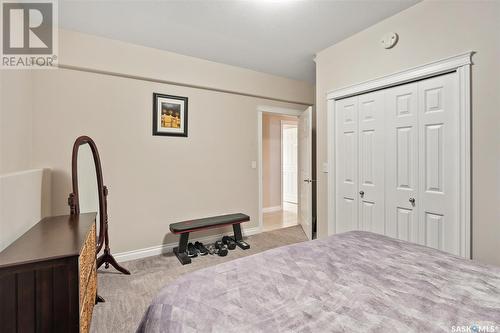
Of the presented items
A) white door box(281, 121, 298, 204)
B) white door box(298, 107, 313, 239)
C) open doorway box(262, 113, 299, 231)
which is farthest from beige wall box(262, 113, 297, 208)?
white door box(298, 107, 313, 239)

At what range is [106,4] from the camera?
216 centimetres

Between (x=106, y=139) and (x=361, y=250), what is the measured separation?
2807 mm

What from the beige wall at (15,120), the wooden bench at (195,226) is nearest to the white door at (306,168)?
the wooden bench at (195,226)

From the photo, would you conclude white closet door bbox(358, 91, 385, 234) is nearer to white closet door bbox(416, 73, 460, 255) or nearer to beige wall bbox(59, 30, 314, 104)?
white closet door bbox(416, 73, 460, 255)

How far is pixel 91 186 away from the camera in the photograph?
246 centimetres

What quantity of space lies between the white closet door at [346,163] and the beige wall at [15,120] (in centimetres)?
306

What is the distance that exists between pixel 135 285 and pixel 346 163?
262 centimetres

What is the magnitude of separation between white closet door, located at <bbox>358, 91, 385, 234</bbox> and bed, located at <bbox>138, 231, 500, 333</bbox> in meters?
1.22

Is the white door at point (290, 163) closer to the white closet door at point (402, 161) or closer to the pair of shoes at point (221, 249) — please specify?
the pair of shoes at point (221, 249)

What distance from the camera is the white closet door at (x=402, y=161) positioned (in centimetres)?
227

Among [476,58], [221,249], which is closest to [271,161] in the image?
[221,249]

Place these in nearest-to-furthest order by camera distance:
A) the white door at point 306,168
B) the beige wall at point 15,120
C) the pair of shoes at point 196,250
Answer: the beige wall at point 15,120
the pair of shoes at point 196,250
the white door at point 306,168

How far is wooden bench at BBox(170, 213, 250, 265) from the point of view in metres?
2.91

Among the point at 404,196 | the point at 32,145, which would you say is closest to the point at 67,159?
the point at 32,145
